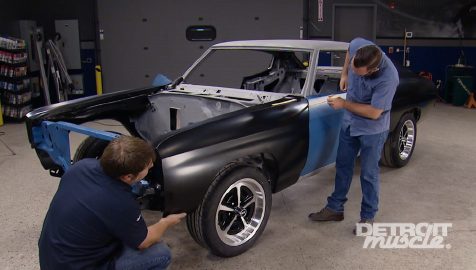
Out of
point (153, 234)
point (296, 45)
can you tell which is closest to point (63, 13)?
point (296, 45)

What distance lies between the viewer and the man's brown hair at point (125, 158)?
1799 mm

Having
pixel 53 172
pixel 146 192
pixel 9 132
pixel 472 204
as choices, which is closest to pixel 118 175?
pixel 146 192

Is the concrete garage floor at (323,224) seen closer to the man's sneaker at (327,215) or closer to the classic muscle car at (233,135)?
the man's sneaker at (327,215)

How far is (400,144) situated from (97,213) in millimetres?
3649

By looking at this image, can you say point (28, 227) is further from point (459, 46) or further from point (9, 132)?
point (459, 46)

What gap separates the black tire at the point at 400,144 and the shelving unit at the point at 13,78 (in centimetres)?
582

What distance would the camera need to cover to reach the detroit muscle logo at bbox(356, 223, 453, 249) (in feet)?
9.98

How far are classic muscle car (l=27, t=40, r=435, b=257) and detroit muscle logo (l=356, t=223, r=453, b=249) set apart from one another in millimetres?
636

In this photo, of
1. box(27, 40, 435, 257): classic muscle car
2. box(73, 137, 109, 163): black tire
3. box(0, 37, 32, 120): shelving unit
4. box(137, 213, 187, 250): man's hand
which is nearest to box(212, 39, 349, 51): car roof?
box(27, 40, 435, 257): classic muscle car

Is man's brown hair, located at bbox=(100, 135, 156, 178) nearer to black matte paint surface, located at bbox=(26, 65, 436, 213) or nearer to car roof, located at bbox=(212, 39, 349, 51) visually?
black matte paint surface, located at bbox=(26, 65, 436, 213)

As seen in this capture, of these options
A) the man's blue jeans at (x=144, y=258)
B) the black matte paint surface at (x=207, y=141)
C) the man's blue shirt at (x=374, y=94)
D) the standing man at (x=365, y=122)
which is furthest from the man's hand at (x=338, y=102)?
the man's blue jeans at (x=144, y=258)

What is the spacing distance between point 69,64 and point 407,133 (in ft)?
21.8

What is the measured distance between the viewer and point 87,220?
175 centimetres

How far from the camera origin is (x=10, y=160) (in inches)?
197
